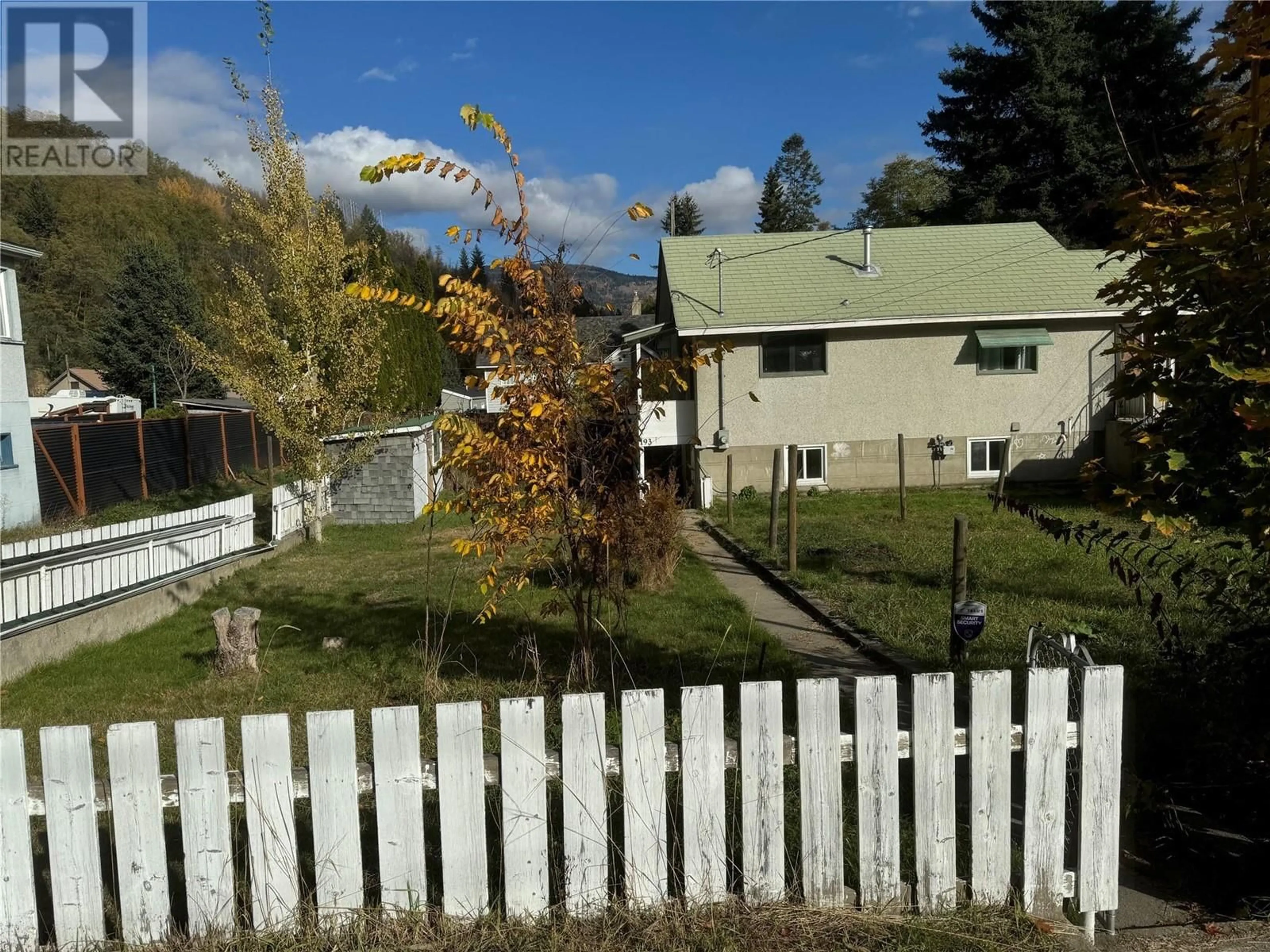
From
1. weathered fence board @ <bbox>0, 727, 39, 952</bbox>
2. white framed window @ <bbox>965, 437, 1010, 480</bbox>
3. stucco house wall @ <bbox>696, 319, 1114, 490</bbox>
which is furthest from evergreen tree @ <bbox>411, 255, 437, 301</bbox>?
weathered fence board @ <bbox>0, 727, 39, 952</bbox>

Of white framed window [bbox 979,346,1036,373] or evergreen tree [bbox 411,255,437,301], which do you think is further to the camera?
evergreen tree [bbox 411,255,437,301]

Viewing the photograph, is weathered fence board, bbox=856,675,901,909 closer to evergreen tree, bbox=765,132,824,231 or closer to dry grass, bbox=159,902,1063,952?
dry grass, bbox=159,902,1063,952

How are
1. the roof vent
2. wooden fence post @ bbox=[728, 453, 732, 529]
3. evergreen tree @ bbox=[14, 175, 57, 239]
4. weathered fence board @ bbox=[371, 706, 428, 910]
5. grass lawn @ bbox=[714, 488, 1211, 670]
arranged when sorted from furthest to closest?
evergreen tree @ bbox=[14, 175, 57, 239] < the roof vent < wooden fence post @ bbox=[728, 453, 732, 529] < grass lawn @ bbox=[714, 488, 1211, 670] < weathered fence board @ bbox=[371, 706, 428, 910]

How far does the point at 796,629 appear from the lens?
866 centimetres

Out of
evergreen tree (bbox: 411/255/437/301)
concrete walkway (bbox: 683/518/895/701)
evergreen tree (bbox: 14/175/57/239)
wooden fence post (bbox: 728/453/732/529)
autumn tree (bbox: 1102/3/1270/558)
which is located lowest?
concrete walkway (bbox: 683/518/895/701)

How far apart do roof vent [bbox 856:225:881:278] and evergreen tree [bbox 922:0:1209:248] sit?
1201cm

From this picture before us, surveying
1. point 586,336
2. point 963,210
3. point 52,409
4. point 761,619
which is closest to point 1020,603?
point 761,619

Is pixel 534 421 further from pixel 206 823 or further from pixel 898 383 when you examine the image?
pixel 898 383

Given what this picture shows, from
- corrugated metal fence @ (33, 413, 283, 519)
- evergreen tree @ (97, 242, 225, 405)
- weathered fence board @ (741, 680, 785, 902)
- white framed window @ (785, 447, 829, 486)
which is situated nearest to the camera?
weathered fence board @ (741, 680, 785, 902)

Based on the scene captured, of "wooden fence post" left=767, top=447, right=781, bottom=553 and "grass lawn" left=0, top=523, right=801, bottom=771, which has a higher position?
"wooden fence post" left=767, top=447, right=781, bottom=553

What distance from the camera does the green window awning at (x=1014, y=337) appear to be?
66.7 ft

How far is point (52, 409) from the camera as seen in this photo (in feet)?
107

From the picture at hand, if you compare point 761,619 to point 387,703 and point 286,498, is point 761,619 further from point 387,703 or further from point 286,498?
point 286,498

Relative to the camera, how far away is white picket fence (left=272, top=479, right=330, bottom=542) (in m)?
15.5
